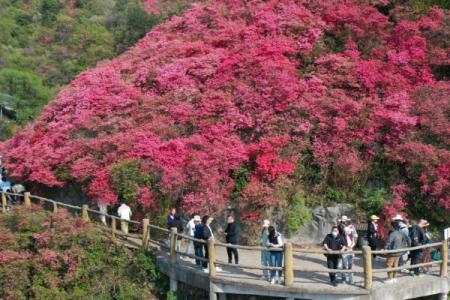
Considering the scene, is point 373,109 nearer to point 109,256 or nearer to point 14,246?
point 109,256

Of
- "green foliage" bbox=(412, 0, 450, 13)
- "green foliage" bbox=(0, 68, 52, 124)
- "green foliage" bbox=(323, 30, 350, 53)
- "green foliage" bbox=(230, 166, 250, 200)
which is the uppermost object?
"green foliage" bbox=(412, 0, 450, 13)

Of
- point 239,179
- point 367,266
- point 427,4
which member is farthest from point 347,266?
point 427,4

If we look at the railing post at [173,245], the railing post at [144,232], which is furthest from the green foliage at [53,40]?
the railing post at [173,245]

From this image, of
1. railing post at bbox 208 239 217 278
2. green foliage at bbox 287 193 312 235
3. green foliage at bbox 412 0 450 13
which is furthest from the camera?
green foliage at bbox 412 0 450 13

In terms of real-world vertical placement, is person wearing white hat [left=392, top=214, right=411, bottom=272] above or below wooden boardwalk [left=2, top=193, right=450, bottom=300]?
above

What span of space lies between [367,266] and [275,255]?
7.17 feet

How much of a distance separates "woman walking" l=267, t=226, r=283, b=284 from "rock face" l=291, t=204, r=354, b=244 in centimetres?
417

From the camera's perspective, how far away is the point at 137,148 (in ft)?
66.8

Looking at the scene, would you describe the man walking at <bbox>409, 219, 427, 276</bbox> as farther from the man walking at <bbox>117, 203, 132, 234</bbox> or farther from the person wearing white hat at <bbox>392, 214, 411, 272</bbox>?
the man walking at <bbox>117, 203, 132, 234</bbox>

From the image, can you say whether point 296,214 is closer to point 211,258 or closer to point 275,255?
point 275,255

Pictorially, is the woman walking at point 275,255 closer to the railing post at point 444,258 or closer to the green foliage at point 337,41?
the railing post at point 444,258

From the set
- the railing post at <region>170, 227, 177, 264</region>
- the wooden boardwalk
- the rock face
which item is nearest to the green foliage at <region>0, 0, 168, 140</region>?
the rock face

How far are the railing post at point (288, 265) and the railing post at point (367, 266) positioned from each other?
167 centimetres

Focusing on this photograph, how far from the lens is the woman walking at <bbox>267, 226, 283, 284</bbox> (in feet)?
44.9
